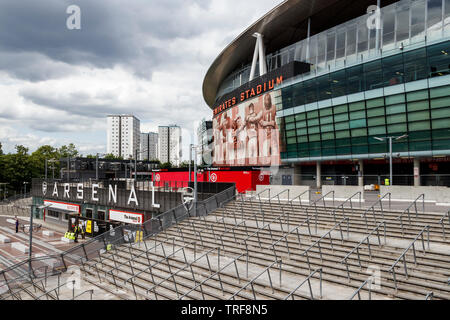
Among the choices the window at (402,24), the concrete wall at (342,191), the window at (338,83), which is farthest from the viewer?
the window at (338,83)

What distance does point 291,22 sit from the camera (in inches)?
1880

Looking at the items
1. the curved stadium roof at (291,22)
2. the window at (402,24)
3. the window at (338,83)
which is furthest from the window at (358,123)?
the curved stadium roof at (291,22)

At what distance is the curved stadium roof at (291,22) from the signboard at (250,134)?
418 inches

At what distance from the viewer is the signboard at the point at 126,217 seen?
3165cm

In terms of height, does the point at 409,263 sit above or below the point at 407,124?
below

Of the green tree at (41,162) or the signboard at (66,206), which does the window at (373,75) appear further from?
the green tree at (41,162)

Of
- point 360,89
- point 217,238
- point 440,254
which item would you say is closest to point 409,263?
point 440,254

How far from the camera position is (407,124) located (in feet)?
104

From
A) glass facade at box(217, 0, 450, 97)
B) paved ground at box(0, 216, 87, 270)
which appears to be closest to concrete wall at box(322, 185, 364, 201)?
glass facade at box(217, 0, 450, 97)

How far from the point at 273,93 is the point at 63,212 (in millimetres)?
32585

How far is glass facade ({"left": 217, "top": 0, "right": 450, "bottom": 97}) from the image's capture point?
3192cm

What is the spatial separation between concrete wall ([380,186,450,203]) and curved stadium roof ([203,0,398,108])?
30364 millimetres
